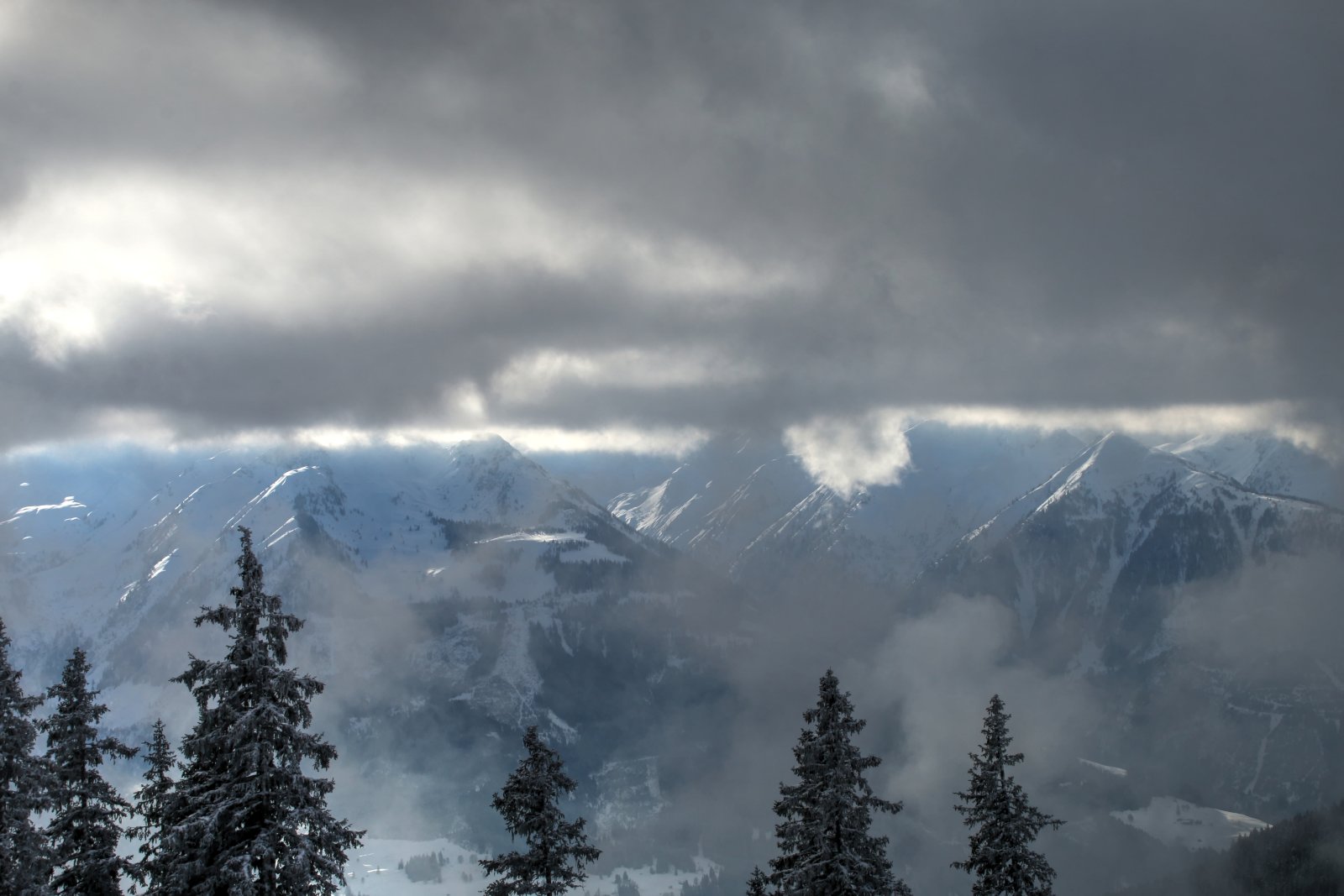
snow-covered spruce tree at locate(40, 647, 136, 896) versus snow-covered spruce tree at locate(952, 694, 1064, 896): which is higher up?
snow-covered spruce tree at locate(40, 647, 136, 896)

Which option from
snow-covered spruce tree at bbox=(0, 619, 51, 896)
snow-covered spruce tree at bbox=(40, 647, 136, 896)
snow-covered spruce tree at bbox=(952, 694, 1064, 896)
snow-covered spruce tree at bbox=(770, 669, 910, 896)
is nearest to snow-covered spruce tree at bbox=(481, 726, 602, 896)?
snow-covered spruce tree at bbox=(770, 669, 910, 896)

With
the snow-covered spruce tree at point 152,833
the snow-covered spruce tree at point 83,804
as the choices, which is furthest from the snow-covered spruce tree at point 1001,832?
the snow-covered spruce tree at point 83,804

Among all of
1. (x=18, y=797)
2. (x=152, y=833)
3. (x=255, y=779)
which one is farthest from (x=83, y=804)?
(x=255, y=779)

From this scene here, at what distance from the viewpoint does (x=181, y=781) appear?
120ft

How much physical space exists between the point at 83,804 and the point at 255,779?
12244 millimetres

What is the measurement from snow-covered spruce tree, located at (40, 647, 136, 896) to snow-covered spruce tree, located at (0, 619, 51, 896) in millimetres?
4036

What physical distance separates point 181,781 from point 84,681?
30.2 ft

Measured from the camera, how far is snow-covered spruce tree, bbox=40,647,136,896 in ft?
131

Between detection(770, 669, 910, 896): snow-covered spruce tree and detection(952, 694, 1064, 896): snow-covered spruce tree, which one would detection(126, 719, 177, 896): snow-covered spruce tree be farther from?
detection(952, 694, 1064, 896): snow-covered spruce tree

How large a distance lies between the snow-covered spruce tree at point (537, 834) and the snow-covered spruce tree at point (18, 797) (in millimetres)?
16973

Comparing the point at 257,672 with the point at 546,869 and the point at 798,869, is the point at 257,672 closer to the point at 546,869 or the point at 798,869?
the point at 546,869

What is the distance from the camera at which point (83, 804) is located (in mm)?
40812

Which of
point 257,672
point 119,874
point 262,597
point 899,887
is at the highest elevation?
point 262,597

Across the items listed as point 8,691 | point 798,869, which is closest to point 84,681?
point 8,691
